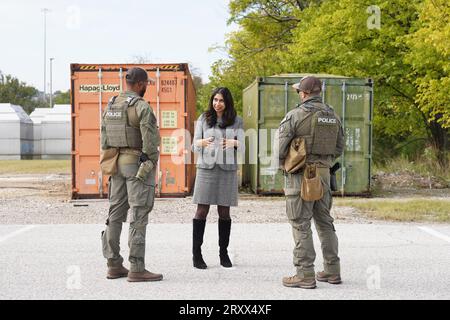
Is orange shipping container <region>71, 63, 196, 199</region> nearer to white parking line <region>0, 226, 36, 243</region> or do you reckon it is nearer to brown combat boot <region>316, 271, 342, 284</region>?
white parking line <region>0, 226, 36, 243</region>

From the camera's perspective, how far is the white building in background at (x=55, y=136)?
46.6 metres

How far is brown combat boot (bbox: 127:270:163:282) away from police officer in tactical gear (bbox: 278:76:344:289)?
1149 millimetres

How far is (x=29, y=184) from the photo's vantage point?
18.3 metres

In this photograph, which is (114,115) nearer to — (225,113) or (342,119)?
(225,113)

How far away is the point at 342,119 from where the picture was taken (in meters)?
13.2

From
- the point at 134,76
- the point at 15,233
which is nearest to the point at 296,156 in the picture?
the point at 134,76

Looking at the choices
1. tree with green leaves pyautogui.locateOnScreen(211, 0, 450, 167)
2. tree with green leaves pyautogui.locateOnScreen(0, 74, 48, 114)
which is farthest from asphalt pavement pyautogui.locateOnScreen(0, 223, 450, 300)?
tree with green leaves pyautogui.locateOnScreen(0, 74, 48, 114)

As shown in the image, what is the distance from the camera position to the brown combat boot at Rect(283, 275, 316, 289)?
527 centimetres

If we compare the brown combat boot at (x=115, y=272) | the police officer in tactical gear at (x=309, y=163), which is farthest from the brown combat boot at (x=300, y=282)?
the brown combat boot at (x=115, y=272)

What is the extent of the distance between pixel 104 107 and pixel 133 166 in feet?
24.0

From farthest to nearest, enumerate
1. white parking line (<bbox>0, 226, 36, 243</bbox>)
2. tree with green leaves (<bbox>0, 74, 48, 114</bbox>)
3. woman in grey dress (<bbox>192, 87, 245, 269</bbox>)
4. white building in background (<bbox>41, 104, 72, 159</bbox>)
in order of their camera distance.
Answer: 1. tree with green leaves (<bbox>0, 74, 48, 114</bbox>)
2. white building in background (<bbox>41, 104, 72, 159</bbox>)
3. white parking line (<bbox>0, 226, 36, 243</bbox>)
4. woman in grey dress (<bbox>192, 87, 245, 269</bbox>)
